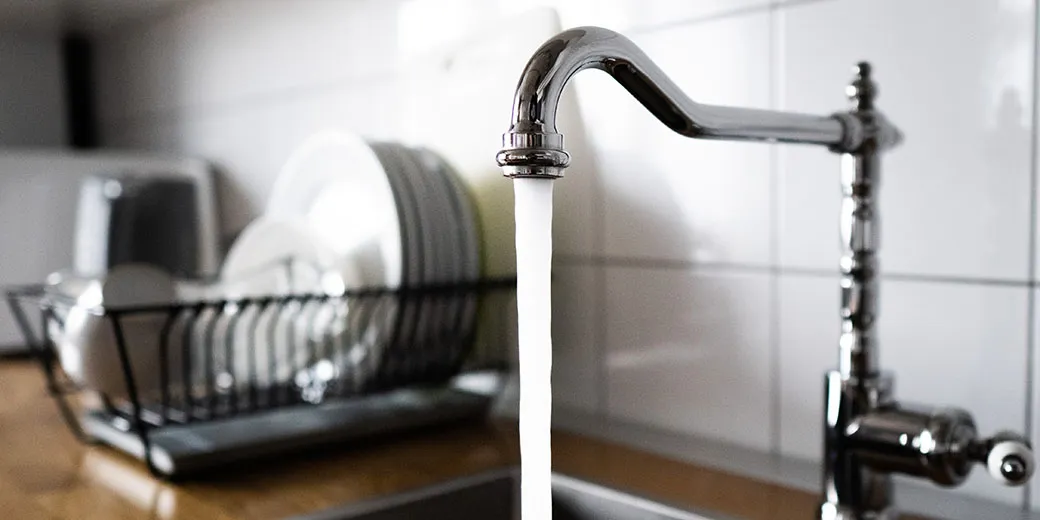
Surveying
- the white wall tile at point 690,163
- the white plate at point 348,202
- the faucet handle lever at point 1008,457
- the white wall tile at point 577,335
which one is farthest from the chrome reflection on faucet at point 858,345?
the white plate at point 348,202

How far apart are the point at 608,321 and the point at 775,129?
14.1 inches

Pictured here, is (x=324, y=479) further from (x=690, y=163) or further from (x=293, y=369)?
(x=690, y=163)

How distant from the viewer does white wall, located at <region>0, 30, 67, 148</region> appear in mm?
1830

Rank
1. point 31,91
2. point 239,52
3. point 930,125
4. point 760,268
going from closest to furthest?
1. point 930,125
2. point 760,268
3. point 239,52
4. point 31,91

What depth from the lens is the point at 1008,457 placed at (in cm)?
52

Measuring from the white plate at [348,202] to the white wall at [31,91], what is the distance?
44.2 inches

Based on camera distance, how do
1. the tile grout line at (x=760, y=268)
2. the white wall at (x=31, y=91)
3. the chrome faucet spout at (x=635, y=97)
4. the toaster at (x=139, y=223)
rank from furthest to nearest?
the white wall at (x=31, y=91) → the toaster at (x=139, y=223) → the tile grout line at (x=760, y=268) → the chrome faucet spout at (x=635, y=97)

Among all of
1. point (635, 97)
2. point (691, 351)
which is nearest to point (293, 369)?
point (691, 351)

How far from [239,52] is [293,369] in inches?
26.2

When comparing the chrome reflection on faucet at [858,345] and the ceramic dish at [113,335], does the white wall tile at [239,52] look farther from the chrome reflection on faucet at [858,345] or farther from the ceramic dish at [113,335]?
the chrome reflection on faucet at [858,345]

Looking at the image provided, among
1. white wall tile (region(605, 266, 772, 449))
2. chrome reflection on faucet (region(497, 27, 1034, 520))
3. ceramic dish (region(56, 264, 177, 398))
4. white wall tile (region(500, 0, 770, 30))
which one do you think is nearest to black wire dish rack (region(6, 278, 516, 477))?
ceramic dish (region(56, 264, 177, 398))

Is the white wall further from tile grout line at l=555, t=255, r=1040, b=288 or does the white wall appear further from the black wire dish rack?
tile grout line at l=555, t=255, r=1040, b=288

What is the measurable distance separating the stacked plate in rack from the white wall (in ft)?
3.81

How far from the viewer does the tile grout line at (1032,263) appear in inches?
23.1
